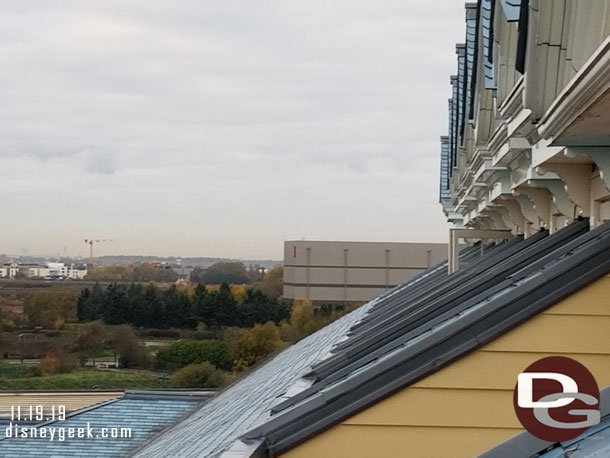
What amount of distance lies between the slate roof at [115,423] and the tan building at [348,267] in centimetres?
3881

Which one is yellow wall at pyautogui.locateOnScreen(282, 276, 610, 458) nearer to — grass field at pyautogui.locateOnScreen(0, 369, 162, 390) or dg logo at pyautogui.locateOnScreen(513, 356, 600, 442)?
dg logo at pyautogui.locateOnScreen(513, 356, 600, 442)

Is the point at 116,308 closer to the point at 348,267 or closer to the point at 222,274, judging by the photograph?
the point at 348,267

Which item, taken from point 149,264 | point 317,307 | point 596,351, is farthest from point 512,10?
point 149,264

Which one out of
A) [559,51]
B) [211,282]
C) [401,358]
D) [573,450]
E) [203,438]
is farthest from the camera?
[211,282]

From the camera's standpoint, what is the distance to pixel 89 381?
36906 millimetres

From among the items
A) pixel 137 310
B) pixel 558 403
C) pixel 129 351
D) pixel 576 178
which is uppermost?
pixel 576 178

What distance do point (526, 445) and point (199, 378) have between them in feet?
97.4

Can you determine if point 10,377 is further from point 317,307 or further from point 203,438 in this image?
point 203,438

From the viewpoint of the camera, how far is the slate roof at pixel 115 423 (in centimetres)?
1075

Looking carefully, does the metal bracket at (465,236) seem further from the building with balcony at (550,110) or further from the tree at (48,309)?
the tree at (48,309)

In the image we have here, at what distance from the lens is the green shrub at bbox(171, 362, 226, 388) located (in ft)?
101

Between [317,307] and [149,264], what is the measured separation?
57.3m

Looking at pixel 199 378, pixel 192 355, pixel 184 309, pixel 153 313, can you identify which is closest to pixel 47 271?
pixel 153 313

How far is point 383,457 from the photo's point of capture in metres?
3.84
